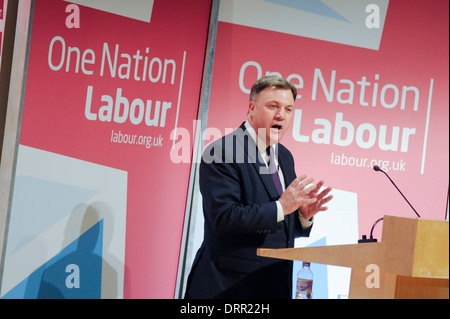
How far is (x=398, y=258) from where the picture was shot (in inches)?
87.0

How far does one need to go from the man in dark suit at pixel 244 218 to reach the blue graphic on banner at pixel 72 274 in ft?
4.49

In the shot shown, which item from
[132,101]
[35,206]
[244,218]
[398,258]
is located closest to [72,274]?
[35,206]

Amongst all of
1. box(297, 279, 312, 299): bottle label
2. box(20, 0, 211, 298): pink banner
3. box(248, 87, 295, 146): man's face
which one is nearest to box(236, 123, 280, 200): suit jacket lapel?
box(248, 87, 295, 146): man's face

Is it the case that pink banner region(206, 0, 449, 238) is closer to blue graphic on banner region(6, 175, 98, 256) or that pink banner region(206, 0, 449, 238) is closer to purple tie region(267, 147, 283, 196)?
blue graphic on banner region(6, 175, 98, 256)

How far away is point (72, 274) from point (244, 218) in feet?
5.66

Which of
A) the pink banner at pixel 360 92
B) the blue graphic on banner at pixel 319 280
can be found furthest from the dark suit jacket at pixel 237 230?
the blue graphic on banner at pixel 319 280

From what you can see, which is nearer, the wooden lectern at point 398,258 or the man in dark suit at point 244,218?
the wooden lectern at point 398,258

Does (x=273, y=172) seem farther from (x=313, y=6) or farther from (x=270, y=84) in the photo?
(x=313, y=6)

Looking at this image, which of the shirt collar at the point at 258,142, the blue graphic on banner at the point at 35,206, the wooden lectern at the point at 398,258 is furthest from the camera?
the blue graphic on banner at the point at 35,206

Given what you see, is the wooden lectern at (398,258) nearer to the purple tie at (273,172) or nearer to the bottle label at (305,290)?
the purple tie at (273,172)

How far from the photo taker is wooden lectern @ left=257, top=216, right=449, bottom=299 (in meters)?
2.15

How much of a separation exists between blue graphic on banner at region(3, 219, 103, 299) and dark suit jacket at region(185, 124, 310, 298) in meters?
1.37

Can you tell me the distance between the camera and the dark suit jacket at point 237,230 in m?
2.79

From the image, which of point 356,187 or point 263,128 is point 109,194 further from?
point 356,187
